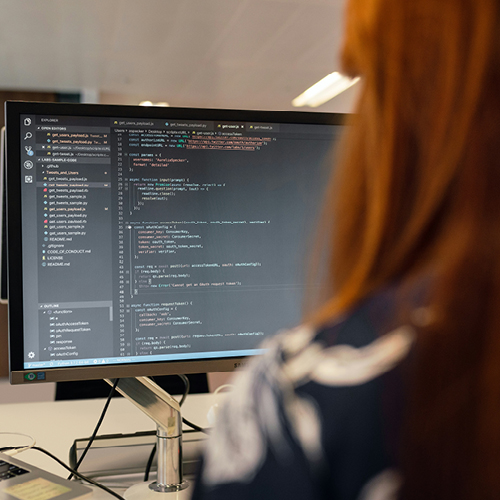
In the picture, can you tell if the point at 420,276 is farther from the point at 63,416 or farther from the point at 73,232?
the point at 63,416

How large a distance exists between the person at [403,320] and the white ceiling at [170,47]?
10.7 feet

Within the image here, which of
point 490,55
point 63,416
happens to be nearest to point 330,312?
point 490,55

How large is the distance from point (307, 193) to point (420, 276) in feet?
1.60

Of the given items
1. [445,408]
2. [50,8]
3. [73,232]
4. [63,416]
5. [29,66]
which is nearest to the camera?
[445,408]

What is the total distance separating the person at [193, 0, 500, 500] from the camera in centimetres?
24

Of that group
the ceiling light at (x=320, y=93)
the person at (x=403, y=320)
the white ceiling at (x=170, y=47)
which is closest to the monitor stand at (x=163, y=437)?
the person at (x=403, y=320)

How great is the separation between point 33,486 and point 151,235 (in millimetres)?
338

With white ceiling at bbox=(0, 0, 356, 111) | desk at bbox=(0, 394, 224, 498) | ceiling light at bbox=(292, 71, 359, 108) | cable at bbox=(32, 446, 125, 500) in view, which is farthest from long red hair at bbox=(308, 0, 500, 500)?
ceiling light at bbox=(292, 71, 359, 108)

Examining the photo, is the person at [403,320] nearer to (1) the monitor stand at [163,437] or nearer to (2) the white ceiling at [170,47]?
(1) the monitor stand at [163,437]

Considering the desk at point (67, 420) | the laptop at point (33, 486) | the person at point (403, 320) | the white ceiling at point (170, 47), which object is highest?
the white ceiling at point (170, 47)

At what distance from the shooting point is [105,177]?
67 centimetres

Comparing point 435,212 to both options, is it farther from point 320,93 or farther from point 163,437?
point 320,93

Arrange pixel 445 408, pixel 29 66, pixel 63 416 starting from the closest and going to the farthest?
1. pixel 445 408
2. pixel 63 416
3. pixel 29 66

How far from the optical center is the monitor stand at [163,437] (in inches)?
27.0
